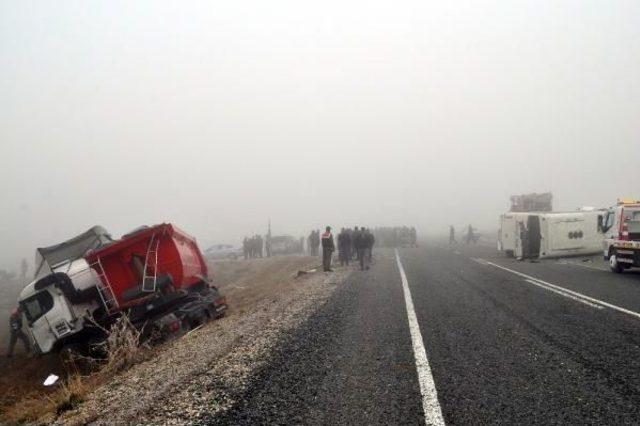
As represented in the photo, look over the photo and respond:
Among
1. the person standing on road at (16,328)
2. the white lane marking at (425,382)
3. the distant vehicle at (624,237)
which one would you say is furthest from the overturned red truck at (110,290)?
the distant vehicle at (624,237)

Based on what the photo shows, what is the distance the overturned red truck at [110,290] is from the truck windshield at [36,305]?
22mm

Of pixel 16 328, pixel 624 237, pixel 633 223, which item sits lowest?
pixel 16 328

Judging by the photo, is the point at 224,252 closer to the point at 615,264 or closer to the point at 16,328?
the point at 16,328

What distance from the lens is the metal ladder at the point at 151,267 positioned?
12.3 meters

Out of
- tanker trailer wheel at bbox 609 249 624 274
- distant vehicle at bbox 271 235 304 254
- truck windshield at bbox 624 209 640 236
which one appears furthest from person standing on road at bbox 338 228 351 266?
distant vehicle at bbox 271 235 304 254

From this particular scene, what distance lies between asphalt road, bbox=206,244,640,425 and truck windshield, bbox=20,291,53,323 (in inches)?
273

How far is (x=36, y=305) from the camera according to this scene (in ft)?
38.1

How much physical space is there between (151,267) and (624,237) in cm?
1476

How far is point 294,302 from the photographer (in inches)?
450

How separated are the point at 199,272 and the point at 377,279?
612cm

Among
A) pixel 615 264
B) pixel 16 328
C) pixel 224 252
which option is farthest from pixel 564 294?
pixel 224 252

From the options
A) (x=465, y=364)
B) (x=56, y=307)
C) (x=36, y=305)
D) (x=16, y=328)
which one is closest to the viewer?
(x=465, y=364)

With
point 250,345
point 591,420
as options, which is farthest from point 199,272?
point 591,420

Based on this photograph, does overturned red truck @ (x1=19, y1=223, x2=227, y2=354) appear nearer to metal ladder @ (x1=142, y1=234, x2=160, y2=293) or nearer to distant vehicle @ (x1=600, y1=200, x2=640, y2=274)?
metal ladder @ (x1=142, y1=234, x2=160, y2=293)
